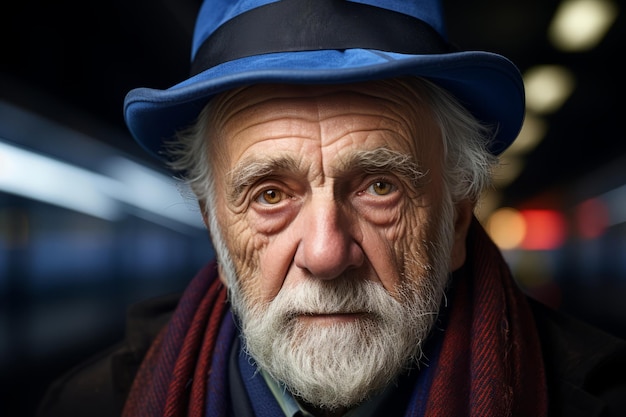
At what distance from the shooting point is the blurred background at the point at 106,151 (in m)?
1.78

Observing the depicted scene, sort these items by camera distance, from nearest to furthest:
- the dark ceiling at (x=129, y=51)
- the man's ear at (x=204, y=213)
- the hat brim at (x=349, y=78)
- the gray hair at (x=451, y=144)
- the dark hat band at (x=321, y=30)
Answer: the hat brim at (x=349, y=78) → the dark hat band at (x=321, y=30) → the gray hair at (x=451, y=144) → the man's ear at (x=204, y=213) → the dark ceiling at (x=129, y=51)

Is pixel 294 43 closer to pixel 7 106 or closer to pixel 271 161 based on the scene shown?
pixel 271 161

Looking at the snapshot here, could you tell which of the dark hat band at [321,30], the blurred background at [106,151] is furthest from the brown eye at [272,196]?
the blurred background at [106,151]

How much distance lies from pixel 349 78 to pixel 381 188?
32 cm

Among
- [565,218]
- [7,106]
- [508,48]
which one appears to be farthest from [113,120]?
[565,218]

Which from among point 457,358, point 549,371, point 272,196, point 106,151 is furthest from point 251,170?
point 106,151

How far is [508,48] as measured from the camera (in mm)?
2771

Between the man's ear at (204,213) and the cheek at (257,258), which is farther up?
the man's ear at (204,213)

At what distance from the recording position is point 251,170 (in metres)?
1.18

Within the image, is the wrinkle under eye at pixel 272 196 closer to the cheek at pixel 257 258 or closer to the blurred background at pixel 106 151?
the cheek at pixel 257 258

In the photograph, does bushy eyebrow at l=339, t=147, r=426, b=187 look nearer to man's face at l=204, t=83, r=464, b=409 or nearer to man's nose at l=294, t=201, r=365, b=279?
man's face at l=204, t=83, r=464, b=409

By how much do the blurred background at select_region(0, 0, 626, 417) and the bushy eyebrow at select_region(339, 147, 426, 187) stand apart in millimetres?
432

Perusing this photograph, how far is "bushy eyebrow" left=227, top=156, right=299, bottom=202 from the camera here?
1153mm

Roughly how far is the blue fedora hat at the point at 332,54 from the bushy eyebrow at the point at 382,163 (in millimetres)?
195
